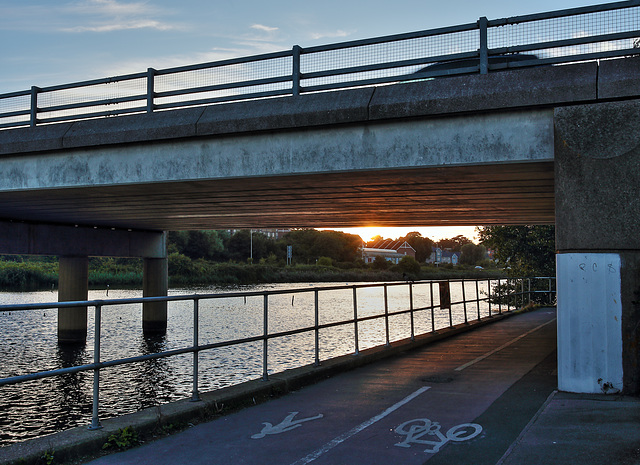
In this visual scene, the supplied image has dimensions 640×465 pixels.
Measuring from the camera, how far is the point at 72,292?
74.9 ft

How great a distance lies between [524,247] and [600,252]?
83.8ft

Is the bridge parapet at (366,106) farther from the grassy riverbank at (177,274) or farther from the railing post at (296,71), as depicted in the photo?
Answer: the grassy riverbank at (177,274)

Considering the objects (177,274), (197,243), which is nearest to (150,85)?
(177,274)

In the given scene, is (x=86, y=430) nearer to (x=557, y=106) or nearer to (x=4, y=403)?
(x=557, y=106)

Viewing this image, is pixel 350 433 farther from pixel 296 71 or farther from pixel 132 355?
pixel 132 355

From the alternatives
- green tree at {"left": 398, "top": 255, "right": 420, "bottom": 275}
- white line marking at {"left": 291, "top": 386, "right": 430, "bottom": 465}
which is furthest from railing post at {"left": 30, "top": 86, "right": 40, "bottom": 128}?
green tree at {"left": 398, "top": 255, "right": 420, "bottom": 275}

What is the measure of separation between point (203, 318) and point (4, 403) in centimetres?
1781

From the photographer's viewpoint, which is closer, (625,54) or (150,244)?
(625,54)

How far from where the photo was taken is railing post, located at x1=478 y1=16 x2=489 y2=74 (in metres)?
9.31

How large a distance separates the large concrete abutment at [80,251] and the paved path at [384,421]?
46.6 ft

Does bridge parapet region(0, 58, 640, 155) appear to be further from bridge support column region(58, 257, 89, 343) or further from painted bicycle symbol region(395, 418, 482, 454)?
bridge support column region(58, 257, 89, 343)

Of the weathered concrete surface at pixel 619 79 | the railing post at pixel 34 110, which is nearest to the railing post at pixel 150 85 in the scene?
the railing post at pixel 34 110

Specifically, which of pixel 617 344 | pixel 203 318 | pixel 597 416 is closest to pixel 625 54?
pixel 617 344

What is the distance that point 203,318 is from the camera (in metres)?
30.5
